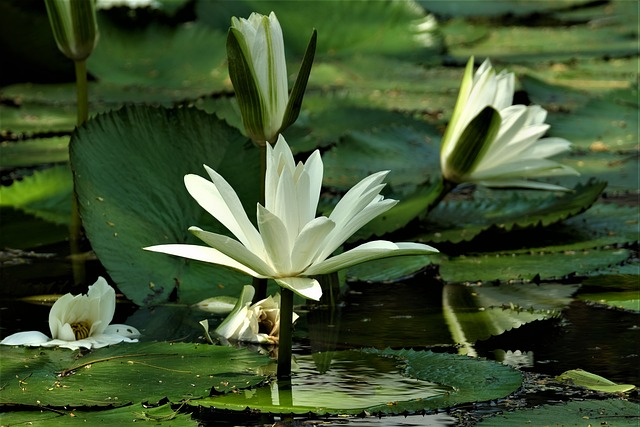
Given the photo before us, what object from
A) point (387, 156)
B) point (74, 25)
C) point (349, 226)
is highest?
→ point (74, 25)

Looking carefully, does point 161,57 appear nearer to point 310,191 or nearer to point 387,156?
point 387,156

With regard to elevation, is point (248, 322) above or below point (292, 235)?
below

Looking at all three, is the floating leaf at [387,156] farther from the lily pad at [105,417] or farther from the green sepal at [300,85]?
the lily pad at [105,417]

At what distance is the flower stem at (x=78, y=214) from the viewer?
1774 millimetres

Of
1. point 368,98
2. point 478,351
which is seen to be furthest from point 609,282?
point 368,98

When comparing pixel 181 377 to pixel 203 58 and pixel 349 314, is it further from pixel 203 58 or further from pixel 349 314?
pixel 203 58

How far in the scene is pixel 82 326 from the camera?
1.38 meters

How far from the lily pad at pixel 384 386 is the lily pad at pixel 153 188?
1.22 ft

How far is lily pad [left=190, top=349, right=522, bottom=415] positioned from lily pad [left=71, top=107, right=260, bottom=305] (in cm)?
37

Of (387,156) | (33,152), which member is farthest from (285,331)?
(33,152)

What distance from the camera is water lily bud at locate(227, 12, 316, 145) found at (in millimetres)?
1321

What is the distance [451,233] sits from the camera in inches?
74.7

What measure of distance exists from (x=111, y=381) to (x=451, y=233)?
88cm

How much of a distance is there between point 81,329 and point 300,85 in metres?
0.43
